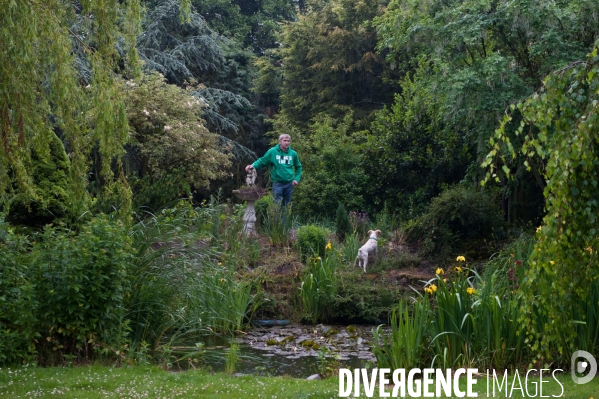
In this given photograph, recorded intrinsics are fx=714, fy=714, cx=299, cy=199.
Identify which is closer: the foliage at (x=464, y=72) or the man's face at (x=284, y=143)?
the foliage at (x=464, y=72)

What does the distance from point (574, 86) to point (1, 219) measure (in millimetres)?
5415

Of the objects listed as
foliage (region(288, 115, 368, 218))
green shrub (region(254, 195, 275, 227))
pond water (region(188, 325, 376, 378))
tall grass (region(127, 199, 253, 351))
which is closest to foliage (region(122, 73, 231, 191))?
foliage (region(288, 115, 368, 218))

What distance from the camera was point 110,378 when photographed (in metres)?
5.88

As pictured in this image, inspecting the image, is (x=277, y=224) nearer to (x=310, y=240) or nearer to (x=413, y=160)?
(x=310, y=240)

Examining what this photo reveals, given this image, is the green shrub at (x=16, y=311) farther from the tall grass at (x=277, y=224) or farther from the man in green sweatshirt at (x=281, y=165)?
the man in green sweatshirt at (x=281, y=165)

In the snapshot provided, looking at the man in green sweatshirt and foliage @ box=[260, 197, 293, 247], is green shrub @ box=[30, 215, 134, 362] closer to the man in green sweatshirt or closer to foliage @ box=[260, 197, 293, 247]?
foliage @ box=[260, 197, 293, 247]

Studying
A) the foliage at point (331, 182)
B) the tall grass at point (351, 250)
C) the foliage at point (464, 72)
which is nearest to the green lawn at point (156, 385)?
the foliage at point (464, 72)

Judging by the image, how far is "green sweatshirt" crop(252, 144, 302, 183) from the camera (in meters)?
13.8

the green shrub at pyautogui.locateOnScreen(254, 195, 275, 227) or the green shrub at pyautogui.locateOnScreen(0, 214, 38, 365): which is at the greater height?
the green shrub at pyautogui.locateOnScreen(254, 195, 275, 227)

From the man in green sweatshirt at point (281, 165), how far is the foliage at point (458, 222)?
2648mm

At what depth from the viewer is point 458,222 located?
13109 mm

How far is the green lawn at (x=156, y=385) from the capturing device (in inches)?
213

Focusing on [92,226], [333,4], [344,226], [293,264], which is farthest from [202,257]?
[333,4]

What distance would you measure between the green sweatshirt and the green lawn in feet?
25.3
